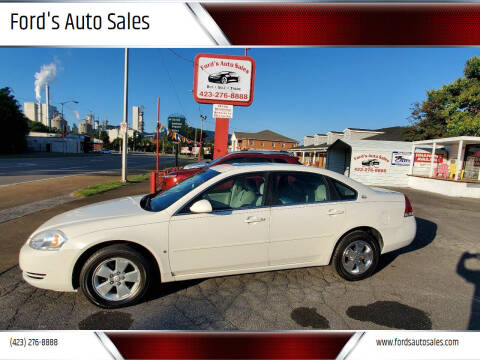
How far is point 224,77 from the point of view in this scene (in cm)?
1031

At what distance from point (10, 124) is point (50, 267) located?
4651cm

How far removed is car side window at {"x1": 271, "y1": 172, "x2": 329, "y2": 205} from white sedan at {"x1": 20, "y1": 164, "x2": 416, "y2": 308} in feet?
0.04

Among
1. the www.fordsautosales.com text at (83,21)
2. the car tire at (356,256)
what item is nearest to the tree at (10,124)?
the www.fordsautosales.com text at (83,21)

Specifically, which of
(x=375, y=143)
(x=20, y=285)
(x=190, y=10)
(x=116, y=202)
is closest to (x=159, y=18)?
(x=190, y=10)

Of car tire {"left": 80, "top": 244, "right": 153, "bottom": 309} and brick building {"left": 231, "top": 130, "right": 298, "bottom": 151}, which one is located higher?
brick building {"left": 231, "top": 130, "right": 298, "bottom": 151}

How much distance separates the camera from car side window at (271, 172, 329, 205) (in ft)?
9.73

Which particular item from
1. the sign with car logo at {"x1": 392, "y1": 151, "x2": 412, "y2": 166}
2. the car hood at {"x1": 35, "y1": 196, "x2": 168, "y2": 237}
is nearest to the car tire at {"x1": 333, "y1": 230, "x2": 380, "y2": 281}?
the car hood at {"x1": 35, "y1": 196, "x2": 168, "y2": 237}

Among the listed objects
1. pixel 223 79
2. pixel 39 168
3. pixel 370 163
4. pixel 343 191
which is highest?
pixel 223 79

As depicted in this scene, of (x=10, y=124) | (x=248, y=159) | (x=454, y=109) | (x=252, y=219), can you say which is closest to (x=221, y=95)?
(x=248, y=159)

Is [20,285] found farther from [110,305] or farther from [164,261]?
[164,261]

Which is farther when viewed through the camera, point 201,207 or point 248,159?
point 248,159

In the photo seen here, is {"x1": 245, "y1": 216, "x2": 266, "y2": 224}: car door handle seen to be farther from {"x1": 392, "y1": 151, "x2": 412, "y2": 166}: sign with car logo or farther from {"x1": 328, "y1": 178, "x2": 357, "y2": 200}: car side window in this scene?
{"x1": 392, "y1": 151, "x2": 412, "y2": 166}: sign with car logo

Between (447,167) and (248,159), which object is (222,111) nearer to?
(248,159)

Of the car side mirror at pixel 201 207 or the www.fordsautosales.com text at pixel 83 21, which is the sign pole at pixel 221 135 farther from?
the car side mirror at pixel 201 207
